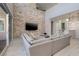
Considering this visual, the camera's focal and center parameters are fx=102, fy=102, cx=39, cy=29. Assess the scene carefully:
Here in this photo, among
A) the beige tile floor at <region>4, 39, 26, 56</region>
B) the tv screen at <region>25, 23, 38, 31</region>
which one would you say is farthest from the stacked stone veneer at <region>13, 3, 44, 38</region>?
the beige tile floor at <region>4, 39, 26, 56</region>

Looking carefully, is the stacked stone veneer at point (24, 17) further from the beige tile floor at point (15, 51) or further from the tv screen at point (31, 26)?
the beige tile floor at point (15, 51)

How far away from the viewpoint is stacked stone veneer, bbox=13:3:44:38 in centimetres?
930

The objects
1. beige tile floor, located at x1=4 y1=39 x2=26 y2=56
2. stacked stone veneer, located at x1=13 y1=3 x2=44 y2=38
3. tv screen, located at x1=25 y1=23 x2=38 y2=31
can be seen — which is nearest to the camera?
beige tile floor, located at x1=4 y1=39 x2=26 y2=56

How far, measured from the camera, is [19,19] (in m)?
9.46

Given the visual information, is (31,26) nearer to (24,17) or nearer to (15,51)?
(24,17)

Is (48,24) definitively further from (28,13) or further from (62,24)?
(28,13)

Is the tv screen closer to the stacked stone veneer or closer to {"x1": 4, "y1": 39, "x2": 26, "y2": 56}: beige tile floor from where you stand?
the stacked stone veneer

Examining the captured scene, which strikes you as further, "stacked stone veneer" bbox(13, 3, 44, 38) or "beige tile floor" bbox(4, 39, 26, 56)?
"stacked stone veneer" bbox(13, 3, 44, 38)

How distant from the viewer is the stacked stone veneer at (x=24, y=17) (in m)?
9.30

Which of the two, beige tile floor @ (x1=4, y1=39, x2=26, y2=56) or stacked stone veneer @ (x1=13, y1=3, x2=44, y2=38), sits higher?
stacked stone veneer @ (x1=13, y1=3, x2=44, y2=38)

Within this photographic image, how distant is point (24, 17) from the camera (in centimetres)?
969

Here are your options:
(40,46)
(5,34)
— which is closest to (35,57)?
(40,46)

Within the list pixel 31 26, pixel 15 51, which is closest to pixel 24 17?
pixel 31 26

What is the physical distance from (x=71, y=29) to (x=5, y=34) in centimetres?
642
